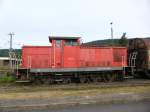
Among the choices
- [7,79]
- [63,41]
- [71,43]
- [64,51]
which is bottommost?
[7,79]

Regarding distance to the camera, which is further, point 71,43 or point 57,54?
point 71,43

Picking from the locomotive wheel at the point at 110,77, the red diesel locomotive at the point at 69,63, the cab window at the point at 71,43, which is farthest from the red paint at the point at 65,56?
the locomotive wheel at the point at 110,77

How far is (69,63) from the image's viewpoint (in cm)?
2305

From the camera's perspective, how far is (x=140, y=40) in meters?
26.2

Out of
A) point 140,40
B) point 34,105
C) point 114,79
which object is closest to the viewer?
point 34,105

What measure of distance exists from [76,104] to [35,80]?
10380mm

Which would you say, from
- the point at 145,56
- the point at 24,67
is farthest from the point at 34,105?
the point at 145,56

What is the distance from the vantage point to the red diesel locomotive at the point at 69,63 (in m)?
22.5

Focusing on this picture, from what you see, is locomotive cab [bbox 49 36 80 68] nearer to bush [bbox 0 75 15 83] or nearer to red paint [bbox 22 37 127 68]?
red paint [bbox 22 37 127 68]

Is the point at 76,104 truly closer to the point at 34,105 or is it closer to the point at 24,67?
the point at 34,105

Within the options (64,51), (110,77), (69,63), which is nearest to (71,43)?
(64,51)

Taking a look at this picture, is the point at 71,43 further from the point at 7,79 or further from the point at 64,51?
the point at 7,79

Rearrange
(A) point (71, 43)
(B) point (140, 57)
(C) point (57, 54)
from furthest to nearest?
1. (B) point (140, 57)
2. (A) point (71, 43)
3. (C) point (57, 54)

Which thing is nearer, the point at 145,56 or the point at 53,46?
the point at 53,46
